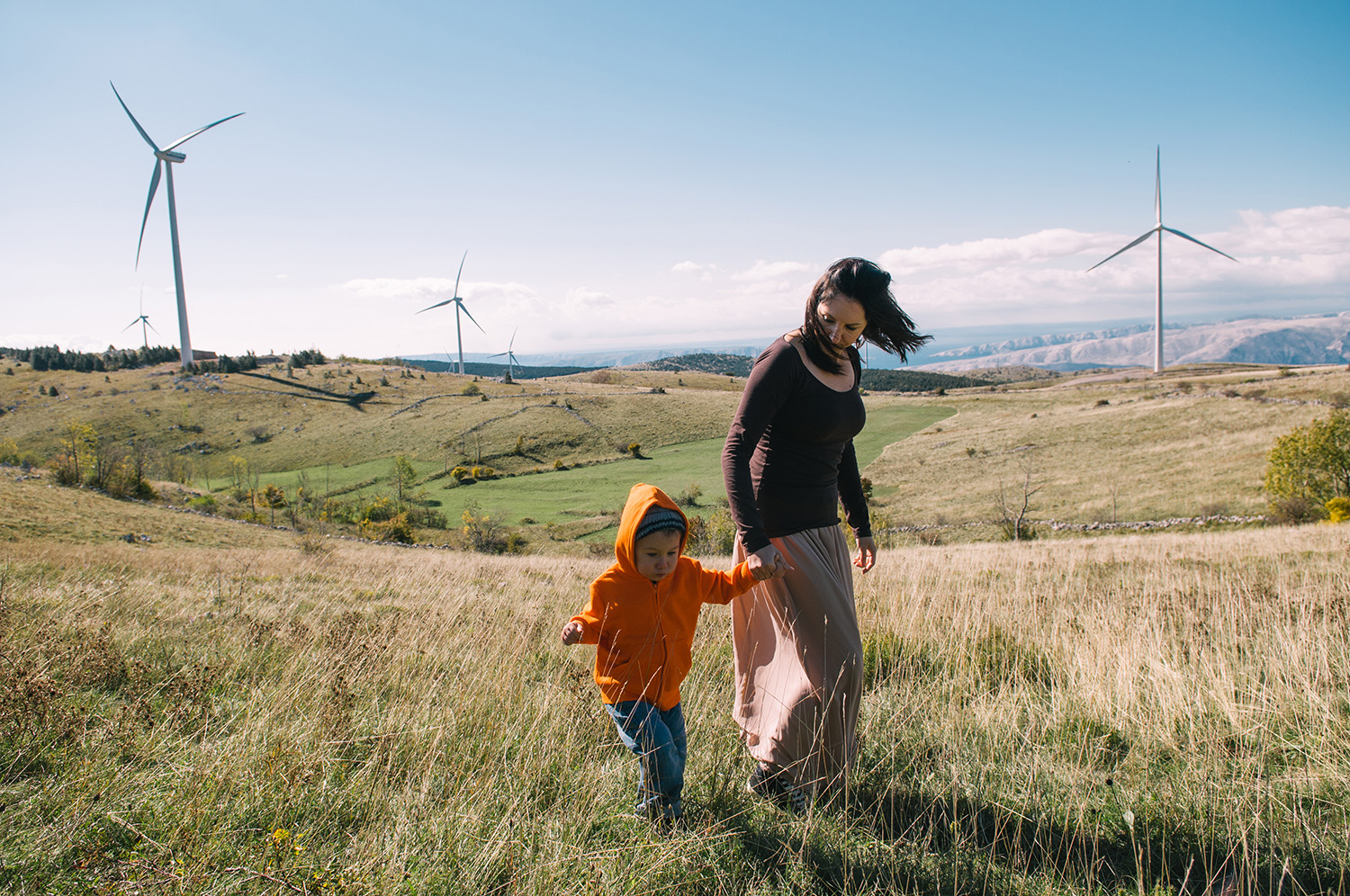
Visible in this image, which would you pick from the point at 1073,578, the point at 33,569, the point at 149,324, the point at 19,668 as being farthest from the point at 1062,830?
the point at 149,324

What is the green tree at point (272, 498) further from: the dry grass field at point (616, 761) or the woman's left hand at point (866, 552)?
the woman's left hand at point (866, 552)

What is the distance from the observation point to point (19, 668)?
285 cm

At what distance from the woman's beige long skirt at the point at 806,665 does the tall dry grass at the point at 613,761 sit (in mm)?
178

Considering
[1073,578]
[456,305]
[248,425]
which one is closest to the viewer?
[1073,578]

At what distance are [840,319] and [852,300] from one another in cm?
10

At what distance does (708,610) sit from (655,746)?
108 inches

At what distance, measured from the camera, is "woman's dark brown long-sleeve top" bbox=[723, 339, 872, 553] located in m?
2.73

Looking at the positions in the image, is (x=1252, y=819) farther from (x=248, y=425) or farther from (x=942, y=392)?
(x=942, y=392)

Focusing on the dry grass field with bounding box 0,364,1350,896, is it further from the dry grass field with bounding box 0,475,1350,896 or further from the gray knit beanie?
the gray knit beanie

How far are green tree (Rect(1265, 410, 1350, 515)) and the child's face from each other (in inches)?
1308

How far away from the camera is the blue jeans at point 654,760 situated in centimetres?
234

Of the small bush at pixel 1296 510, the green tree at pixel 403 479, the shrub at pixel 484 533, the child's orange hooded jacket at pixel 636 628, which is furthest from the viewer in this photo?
the green tree at pixel 403 479

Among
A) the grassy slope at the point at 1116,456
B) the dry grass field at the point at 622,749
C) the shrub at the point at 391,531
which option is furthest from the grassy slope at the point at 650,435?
the dry grass field at the point at 622,749

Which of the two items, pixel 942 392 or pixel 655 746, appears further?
pixel 942 392
